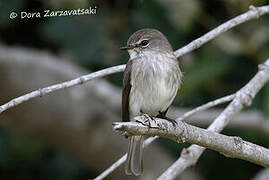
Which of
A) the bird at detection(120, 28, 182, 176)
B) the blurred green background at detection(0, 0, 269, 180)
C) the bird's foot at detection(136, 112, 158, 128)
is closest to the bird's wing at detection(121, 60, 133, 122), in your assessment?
the bird at detection(120, 28, 182, 176)

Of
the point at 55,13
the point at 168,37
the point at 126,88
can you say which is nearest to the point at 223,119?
the point at 126,88

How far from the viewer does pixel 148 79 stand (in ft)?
13.5

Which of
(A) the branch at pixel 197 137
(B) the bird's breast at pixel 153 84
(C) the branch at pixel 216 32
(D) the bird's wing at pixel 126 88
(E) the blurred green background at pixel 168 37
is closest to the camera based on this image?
(A) the branch at pixel 197 137

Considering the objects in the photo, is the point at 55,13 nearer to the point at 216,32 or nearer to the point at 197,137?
the point at 216,32

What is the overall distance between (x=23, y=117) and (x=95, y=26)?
126 centimetres

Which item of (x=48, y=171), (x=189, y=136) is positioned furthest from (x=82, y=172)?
(x=189, y=136)

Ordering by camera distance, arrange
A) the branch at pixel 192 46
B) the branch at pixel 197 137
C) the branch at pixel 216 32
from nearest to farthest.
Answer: the branch at pixel 197 137, the branch at pixel 192 46, the branch at pixel 216 32

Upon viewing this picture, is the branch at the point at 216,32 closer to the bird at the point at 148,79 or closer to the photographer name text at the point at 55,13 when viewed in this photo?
the bird at the point at 148,79

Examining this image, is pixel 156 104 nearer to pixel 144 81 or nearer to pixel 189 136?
pixel 144 81

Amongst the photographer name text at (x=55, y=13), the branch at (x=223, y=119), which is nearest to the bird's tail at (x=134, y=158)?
the branch at (x=223, y=119)

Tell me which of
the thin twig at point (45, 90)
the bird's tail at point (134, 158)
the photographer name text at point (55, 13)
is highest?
the photographer name text at point (55, 13)

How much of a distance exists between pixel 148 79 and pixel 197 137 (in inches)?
41.3

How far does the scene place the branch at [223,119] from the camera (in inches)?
147

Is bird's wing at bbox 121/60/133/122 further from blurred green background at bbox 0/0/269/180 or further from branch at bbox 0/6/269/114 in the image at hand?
blurred green background at bbox 0/0/269/180
